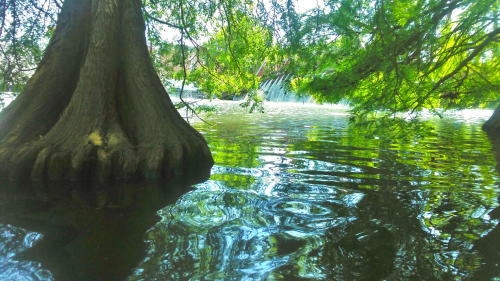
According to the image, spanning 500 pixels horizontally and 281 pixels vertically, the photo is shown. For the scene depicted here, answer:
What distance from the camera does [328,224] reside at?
2.83 m

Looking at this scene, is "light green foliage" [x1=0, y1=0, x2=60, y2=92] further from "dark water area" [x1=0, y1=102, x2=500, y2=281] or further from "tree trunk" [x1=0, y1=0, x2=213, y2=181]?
"dark water area" [x1=0, y1=102, x2=500, y2=281]

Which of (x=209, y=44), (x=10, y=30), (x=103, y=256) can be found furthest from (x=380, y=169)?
(x=10, y=30)

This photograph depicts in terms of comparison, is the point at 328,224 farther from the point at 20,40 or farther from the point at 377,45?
the point at 20,40

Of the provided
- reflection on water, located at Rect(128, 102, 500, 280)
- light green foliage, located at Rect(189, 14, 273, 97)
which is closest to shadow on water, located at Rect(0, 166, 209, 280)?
reflection on water, located at Rect(128, 102, 500, 280)

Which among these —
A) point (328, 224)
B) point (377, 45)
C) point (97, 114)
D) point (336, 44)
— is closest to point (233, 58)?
point (336, 44)

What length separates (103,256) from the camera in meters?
2.24

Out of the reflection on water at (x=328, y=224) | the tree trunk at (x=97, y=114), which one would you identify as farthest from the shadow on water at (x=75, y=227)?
the tree trunk at (x=97, y=114)

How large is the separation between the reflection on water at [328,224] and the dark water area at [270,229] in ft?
0.04

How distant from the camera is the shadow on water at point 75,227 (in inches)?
81.7

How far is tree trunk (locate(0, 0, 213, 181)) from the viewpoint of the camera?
13.3 feet

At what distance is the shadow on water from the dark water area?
0.01m

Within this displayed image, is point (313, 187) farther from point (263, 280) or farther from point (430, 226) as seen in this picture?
point (263, 280)

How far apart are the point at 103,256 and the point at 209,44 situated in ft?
24.8

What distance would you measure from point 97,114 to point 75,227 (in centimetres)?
207
